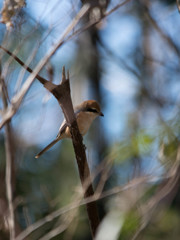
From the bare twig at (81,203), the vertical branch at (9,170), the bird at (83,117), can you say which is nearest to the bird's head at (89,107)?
the bird at (83,117)

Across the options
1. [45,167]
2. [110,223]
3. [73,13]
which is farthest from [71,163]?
[110,223]

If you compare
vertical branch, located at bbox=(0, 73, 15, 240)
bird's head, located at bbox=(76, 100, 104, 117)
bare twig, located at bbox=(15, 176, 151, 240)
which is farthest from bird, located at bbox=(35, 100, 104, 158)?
bare twig, located at bbox=(15, 176, 151, 240)

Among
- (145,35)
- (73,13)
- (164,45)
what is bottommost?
(145,35)

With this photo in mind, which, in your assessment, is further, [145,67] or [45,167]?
[45,167]

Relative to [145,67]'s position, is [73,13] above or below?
Answer: above

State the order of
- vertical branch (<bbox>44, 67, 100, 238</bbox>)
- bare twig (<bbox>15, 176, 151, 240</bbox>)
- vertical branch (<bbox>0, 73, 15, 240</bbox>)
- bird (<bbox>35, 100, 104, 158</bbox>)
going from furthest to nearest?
1. bird (<bbox>35, 100, 104, 158</bbox>)
2. vertical branch (<bbox>44, 67, 100, 238</bbox>)
3. vertical branch (<bbox>0, 73, 15, 240</bbox>)
4. bare twig (<bbox>15, 176, 151, 240</bbox>)

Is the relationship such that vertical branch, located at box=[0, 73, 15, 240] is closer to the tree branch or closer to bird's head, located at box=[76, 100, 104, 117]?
the tree branch

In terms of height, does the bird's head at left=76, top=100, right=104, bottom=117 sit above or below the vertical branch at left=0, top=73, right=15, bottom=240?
below

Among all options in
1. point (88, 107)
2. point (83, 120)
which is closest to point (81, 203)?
point (83, 120)

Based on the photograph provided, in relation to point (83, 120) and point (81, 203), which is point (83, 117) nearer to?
point (83, 120)

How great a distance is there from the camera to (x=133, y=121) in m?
4.15

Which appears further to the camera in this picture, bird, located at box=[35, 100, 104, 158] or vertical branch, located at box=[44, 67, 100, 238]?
bird, located at box=[35, 100, 104, 158]

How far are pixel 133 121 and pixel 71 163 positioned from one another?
3.04m

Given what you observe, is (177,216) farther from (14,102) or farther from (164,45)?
(14,102)
